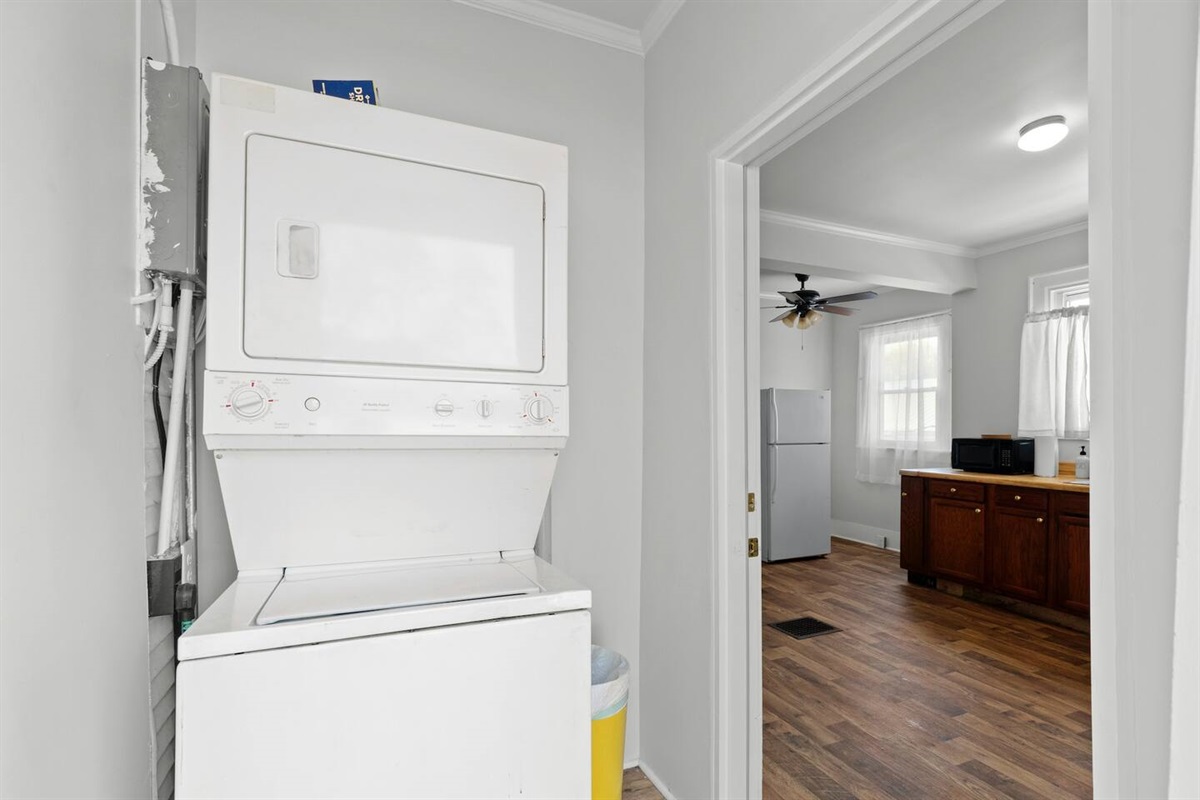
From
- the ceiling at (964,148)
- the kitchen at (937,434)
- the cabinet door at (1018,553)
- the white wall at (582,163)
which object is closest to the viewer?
the white wall at (582,163)

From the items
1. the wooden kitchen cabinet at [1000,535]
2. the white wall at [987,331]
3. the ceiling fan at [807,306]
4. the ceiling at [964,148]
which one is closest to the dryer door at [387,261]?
the ceiling at [964,148]

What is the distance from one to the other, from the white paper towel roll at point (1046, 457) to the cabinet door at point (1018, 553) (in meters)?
0.50

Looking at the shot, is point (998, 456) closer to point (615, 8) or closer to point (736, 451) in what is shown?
point (736, 451)

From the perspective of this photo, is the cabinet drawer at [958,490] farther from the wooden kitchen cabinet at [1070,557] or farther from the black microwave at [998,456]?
the wooden kitchen cabinet at [1070,557]

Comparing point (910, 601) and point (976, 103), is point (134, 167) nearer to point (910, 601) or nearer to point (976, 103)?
point (976, 103)

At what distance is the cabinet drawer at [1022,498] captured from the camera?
387 centimetres

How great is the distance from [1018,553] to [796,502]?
6.46ft

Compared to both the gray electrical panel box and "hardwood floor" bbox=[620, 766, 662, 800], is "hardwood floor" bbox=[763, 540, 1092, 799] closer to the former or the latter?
"hardwood floor" bbox=[620, 766, 662, 800]

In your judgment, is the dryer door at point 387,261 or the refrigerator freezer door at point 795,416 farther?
the refrigerator freezer door at point 795,416

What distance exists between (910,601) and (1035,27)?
360 cm

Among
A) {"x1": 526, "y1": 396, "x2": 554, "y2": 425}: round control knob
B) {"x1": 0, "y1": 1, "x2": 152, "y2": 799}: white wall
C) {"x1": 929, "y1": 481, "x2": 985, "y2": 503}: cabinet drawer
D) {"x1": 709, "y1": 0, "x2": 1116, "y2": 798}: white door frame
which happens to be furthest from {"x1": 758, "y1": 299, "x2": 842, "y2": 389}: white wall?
{"x1": 0, "y1": 1, "x2": 152, "y2": 799}: white wall

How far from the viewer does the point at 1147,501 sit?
76 cm

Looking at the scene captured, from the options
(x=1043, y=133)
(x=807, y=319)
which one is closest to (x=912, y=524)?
(x=807, y=319)

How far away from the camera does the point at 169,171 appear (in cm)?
122
